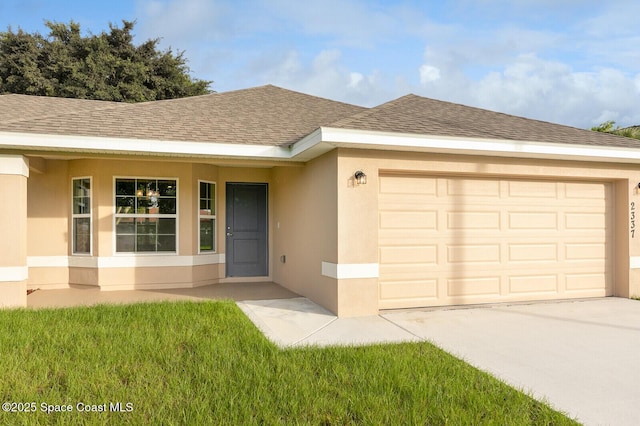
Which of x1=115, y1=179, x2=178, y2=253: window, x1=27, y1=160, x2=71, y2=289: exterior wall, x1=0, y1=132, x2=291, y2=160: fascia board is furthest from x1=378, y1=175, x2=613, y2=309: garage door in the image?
x1=27, y1=160, x2=71, y2=289: exterior wall

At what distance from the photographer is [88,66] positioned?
22375 millimetres

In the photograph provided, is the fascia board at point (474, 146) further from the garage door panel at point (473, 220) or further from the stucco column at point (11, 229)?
the stucco column at point (11, 229)

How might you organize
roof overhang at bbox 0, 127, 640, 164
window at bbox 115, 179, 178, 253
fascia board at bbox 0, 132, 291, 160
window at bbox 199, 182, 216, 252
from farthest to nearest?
window at bbox 199, 182, 216, 252
window at bbox 115, 179, 178, 253
fascia board at bbox 0, 132, 291, 160
roof overhang at bbox 0, 127, 640, 164

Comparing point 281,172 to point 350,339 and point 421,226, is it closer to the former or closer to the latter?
point 421,226

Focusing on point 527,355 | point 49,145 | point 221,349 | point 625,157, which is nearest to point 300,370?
point 221,349

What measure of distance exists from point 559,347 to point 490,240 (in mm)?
2811

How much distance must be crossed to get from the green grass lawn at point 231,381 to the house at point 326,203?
7.71 feet

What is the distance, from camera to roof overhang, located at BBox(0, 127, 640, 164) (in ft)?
21.8

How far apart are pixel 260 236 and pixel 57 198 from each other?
14.6 ft

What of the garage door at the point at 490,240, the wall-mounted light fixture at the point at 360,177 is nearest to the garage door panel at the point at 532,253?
the garage door at the point at 490,240

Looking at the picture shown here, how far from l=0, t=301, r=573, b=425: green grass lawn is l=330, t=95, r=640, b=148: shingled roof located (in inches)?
138

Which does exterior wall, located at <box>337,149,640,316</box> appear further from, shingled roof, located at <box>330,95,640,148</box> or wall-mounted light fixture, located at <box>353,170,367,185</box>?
shingled roof, located at <box>330,95,640,148</box>

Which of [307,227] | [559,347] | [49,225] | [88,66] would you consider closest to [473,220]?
[559,347]

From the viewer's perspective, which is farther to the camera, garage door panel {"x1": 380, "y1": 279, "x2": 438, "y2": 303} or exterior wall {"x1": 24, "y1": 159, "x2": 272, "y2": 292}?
exterior wall {"x1": 24, "y1": 159, "x2": 272, "y2": 292}
